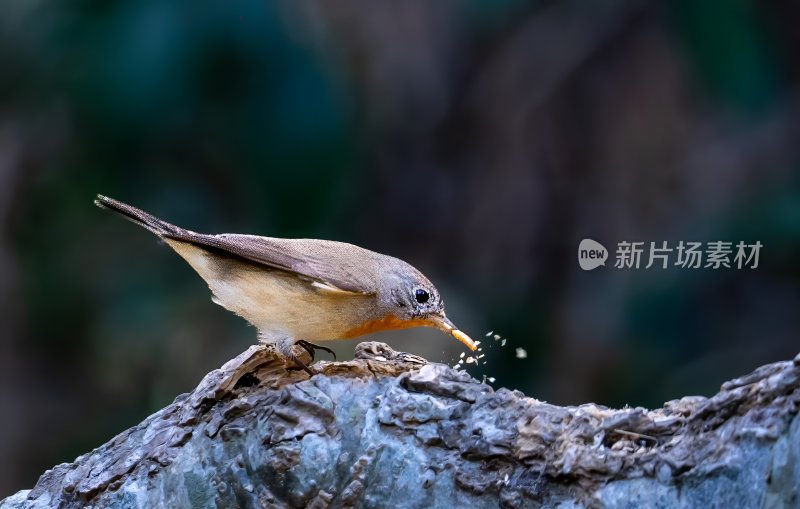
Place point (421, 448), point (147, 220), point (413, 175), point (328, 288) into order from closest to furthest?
point (421, 448)
point (328, 288)
point (147, 220)
point (413, 175)

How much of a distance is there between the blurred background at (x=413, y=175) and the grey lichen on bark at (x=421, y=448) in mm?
2637

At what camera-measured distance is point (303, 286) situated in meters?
3.70

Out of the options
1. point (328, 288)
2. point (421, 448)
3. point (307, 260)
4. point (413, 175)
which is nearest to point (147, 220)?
point (307, 260)

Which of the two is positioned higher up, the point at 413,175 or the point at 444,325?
the point at 413,175

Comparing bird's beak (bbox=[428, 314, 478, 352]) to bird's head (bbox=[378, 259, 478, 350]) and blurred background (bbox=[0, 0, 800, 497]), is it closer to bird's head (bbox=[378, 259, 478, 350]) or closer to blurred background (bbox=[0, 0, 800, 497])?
bird's head (bbox=[378, 259, 478, 350])

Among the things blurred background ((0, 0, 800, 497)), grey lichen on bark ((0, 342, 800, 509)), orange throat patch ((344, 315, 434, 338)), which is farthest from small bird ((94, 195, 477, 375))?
blurred background ((0, 0, 800, 497))

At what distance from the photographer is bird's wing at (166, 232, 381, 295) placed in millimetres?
3682

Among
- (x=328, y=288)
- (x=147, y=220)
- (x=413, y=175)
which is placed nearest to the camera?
(x=328, y=288)

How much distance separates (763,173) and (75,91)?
152 inches

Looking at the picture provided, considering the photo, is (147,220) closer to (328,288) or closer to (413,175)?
(328,288)

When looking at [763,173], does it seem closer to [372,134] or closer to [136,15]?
[372,134]

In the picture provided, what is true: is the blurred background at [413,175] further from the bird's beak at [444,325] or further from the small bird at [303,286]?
the small bird at [303,286]

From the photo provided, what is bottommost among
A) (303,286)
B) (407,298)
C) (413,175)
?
(303,286)

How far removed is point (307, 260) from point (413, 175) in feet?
9.32
